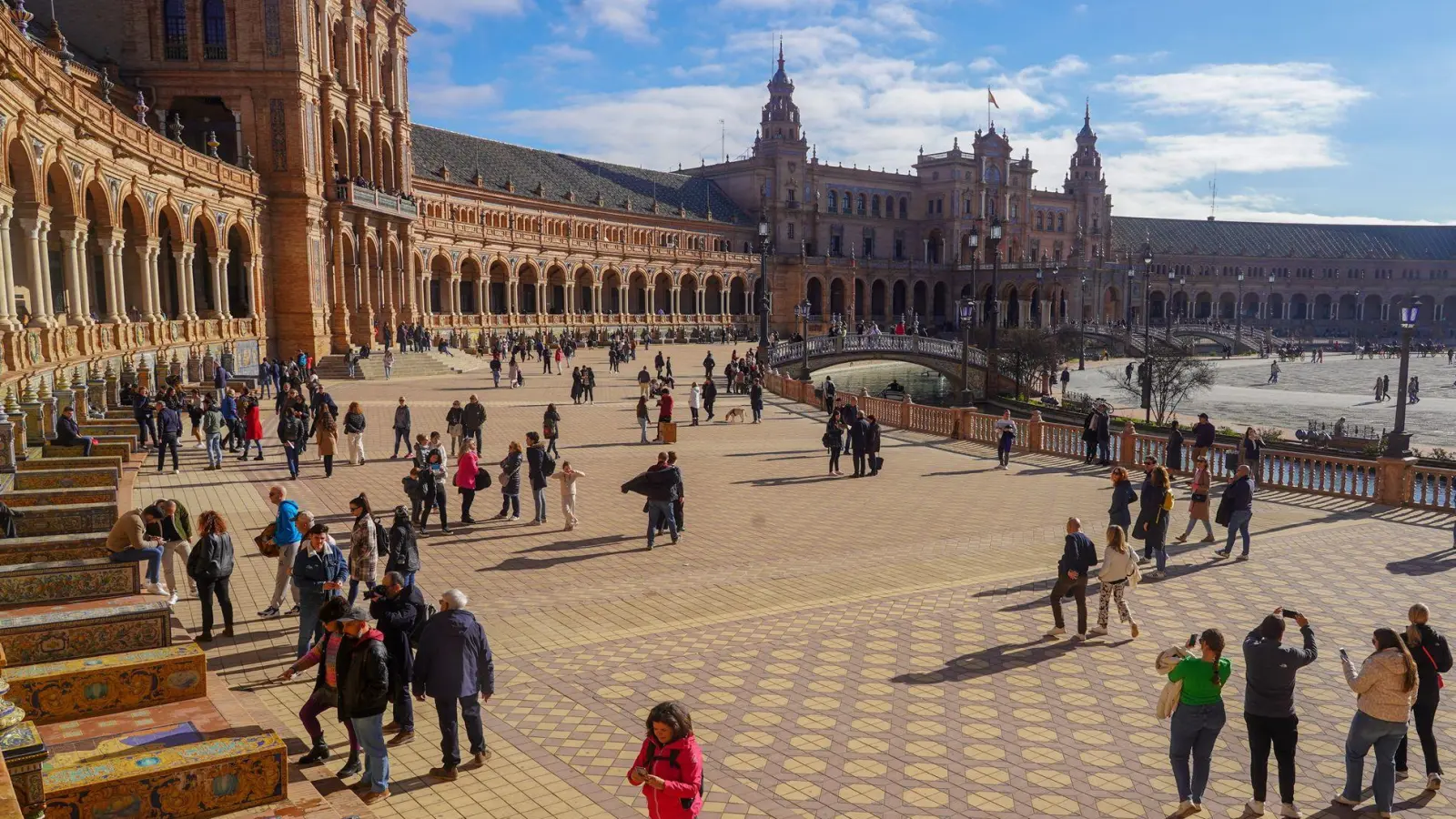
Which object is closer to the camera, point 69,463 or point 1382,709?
point 1382,709

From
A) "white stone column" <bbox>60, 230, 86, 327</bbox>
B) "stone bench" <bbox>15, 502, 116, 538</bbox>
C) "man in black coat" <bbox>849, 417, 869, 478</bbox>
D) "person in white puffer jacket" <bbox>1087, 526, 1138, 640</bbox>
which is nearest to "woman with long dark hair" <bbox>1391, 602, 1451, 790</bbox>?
"person in white puffer jacket" <bbox>1087, 526, 1138, 640</bbox>

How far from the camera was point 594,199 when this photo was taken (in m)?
78.8

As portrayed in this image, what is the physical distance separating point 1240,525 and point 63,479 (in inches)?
602

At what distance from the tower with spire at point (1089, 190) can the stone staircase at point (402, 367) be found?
88.1 m

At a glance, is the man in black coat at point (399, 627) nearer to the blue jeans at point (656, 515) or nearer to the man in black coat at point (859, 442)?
the blue jeans at point (656, 515)

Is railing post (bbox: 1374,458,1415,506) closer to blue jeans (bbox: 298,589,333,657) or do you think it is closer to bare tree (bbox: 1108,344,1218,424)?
blue jeans (bbox: 298,589,333,657)

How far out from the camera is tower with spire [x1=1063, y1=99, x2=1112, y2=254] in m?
116

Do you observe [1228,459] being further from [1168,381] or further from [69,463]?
[1168,381]

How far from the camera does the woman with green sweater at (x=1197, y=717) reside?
21.9 feet

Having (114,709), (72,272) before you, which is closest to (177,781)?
(114,709)

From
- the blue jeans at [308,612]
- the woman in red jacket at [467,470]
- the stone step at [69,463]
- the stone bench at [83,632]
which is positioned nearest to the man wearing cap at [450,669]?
the stone bench at [83,632]

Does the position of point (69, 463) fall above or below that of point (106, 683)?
above

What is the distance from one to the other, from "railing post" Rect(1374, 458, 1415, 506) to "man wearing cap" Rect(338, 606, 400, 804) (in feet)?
56.2

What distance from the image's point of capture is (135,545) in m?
9.82
